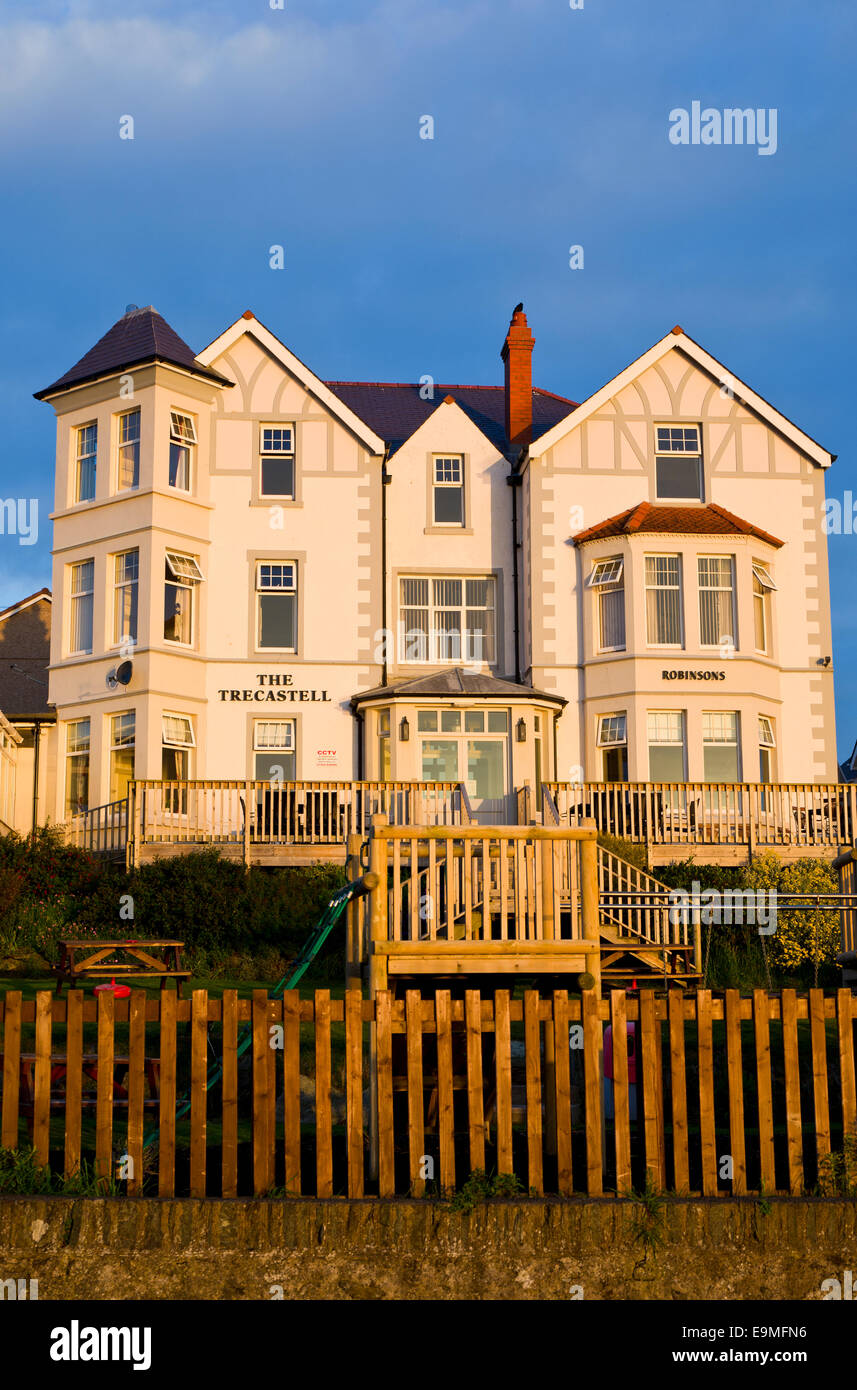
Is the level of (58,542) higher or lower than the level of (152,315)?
lower

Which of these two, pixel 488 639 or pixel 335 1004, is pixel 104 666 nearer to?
pixel 488 639

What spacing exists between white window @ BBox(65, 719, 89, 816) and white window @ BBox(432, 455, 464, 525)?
29.6 feet

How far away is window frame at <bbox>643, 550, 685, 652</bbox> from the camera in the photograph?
30.6 metres

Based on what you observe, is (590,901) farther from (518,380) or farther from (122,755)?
(518,380)

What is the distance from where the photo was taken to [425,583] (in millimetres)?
32250

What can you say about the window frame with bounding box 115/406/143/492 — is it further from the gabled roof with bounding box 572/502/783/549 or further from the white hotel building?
the gabled roof with bounding box 572/502/783/549

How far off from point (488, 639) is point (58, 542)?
9577 mm

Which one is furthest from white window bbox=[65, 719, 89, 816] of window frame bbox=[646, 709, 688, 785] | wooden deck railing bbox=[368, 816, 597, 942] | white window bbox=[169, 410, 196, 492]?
wooden deck railing bbox=[368, 816, 597, 942]

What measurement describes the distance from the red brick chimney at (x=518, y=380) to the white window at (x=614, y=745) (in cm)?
704

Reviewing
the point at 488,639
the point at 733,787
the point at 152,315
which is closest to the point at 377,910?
the point at 733,787

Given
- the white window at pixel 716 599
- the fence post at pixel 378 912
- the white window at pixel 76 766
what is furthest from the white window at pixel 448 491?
the fence post at pixel 378 912

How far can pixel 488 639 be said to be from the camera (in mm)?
32312

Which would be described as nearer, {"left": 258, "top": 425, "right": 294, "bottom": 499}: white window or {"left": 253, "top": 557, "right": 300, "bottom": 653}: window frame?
{"left": 253, "top": 557, "right": 300, "bottom": 653}: window frame

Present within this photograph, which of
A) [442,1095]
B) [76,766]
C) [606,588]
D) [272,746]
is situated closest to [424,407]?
[606,588]
